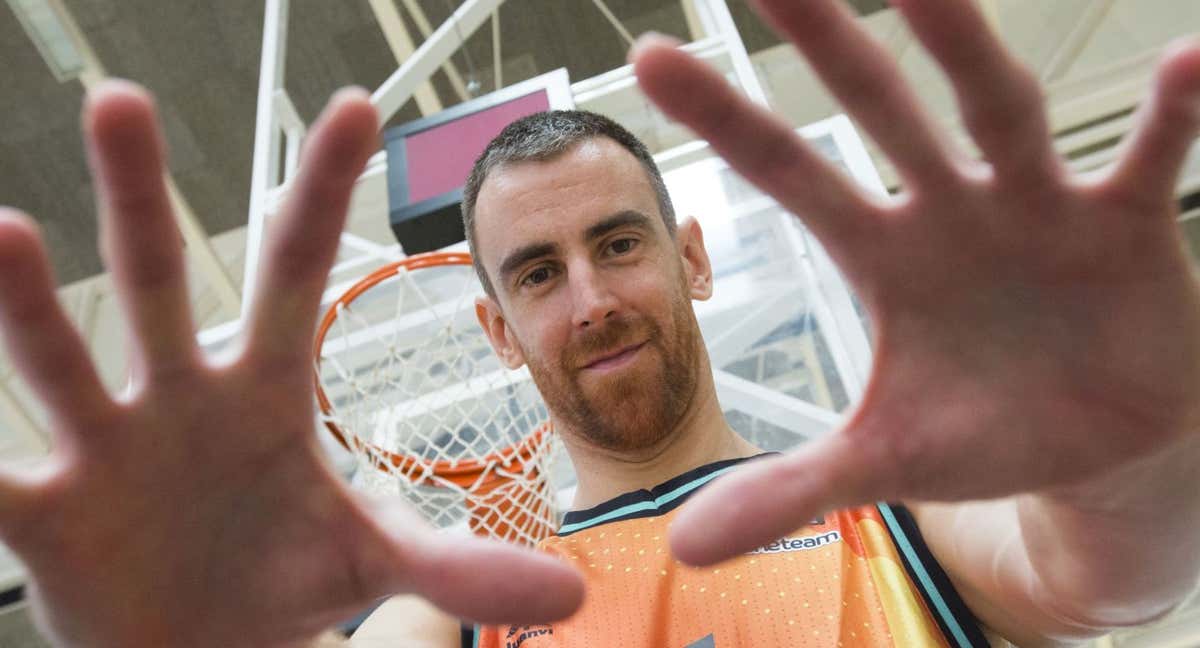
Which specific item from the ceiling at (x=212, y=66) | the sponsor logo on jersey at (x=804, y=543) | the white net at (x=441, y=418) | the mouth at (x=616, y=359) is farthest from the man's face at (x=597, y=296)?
the ceiling at (x=212, y=66)

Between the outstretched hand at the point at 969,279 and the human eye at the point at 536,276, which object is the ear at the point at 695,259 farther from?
the outstretched hand at the point at 969,279

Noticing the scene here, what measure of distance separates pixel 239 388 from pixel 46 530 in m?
0.13

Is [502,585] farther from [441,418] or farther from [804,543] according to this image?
[441,418]

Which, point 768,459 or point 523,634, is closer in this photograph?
point 768,459

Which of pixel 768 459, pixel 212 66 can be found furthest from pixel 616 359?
pixel 212 66

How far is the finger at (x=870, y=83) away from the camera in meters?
0.46

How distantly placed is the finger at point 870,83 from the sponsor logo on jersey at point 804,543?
569 mm

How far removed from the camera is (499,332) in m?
1.34

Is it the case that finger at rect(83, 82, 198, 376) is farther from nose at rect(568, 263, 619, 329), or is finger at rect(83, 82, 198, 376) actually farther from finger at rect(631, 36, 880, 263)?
nose at rect(568, 263, 619, 329)

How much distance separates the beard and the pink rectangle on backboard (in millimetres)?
802

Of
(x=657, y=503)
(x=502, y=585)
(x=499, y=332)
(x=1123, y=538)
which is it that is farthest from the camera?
(x=499, y=332)

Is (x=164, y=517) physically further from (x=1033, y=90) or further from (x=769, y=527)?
(x=1033, y=90)

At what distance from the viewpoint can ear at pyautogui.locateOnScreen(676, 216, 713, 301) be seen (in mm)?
1323

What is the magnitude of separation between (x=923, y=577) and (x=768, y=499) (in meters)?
0.56
